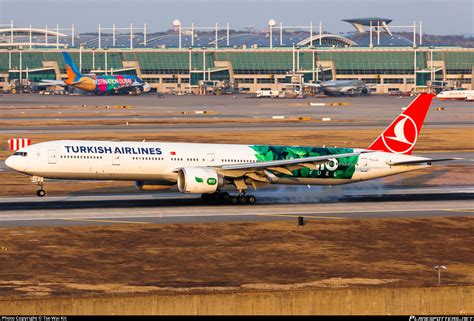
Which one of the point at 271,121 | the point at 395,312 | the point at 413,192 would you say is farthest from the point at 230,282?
the point at 271,121

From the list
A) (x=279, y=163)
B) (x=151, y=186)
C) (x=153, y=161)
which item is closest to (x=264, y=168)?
(x=279, y=163)

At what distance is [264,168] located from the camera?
220 ft

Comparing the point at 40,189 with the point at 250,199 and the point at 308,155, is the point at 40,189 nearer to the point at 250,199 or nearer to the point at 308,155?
the point at 250,199

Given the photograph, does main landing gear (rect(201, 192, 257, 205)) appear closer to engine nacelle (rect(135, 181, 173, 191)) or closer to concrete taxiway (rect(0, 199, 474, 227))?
concrete taxiway (rect(0, 199, 474, 227))

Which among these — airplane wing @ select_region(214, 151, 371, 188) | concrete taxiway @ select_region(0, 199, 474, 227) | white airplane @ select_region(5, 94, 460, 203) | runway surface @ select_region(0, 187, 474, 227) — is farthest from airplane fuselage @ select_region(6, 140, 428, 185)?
concrete taxiway @ select_region(0, 199, 474, 227)

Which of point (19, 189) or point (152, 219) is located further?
point (19, 189)

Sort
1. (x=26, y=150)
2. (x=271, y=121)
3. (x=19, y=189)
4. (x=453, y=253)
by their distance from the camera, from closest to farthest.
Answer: (x=453, y=253)
(x=26, y=150)
(x=19, y=189)
(x=271, y=121)

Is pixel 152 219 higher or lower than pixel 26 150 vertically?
lower

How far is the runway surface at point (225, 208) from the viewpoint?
61500mm

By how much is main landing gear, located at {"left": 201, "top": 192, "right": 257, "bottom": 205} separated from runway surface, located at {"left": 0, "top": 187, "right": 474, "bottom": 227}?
68 cm

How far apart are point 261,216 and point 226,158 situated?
286 inches

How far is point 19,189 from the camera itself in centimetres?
7581

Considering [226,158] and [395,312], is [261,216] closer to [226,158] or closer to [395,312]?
[226,158]

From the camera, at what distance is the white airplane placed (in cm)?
6588
